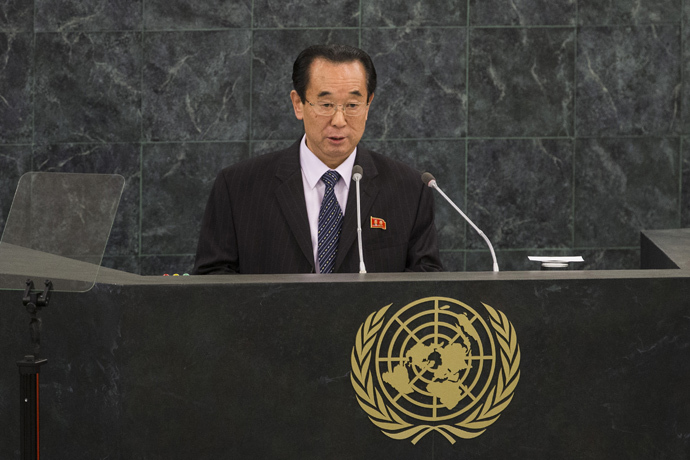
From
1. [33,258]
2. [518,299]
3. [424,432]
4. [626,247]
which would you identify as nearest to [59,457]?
[33,258]

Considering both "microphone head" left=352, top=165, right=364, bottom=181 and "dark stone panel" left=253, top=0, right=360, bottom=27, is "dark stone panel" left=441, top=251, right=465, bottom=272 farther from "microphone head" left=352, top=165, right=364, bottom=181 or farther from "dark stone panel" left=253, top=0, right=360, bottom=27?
"microphone head" left=352, top=165, right=364, bottom=181

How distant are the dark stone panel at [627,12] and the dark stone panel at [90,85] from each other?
281 cm

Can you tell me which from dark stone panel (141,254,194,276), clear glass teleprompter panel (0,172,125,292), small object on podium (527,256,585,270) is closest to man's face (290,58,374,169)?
small object on podium (527,256,585,270)

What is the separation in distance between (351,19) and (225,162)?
1197 millimetres

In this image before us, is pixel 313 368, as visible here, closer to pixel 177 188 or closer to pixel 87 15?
pixel 177 188

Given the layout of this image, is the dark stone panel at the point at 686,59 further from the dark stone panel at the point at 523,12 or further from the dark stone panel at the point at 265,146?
the dark stone panel at the point at 265,146

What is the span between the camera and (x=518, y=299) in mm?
1982

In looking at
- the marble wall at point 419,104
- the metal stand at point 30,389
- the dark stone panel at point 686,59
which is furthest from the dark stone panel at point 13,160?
the dark stone panel at point 686,59

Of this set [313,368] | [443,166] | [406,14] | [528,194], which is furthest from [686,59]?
[313,368]

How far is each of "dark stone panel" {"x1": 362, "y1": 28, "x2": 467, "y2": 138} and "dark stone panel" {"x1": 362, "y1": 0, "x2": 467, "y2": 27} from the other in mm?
44

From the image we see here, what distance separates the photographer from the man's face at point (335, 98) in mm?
2793

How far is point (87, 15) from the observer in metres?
5.17

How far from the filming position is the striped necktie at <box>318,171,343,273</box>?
8.73 ft

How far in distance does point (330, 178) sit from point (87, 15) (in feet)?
10.1
